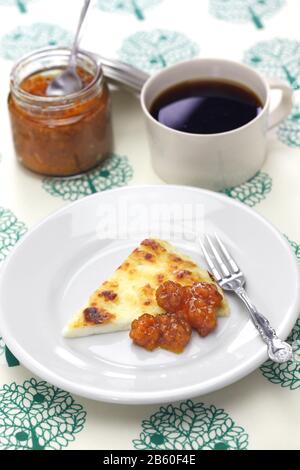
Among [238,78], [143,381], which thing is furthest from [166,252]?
[238,78]

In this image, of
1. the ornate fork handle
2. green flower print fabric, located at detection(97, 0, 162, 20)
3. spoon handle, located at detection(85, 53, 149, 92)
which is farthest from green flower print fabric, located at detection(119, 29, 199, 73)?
the ornate fork handle

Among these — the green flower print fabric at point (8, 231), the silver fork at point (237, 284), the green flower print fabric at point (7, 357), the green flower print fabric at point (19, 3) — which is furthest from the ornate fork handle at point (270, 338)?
the green flower print fabric at point (19, 3)

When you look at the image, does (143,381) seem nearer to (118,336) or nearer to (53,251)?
(118,336)

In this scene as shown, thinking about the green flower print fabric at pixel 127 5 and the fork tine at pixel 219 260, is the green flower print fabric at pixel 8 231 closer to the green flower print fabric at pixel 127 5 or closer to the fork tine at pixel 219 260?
the fork tine at pixel 219 260

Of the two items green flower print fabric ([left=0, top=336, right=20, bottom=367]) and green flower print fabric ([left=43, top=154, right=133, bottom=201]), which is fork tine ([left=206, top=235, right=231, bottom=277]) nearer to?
green flower print fabric ([left=43, top=154, right=133, bottom=201])

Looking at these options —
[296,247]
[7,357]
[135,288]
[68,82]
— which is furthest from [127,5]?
[7,357]

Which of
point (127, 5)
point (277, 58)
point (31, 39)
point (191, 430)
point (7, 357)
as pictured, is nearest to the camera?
point (191, 430)

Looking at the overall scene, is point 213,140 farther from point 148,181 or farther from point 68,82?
point 68,82
